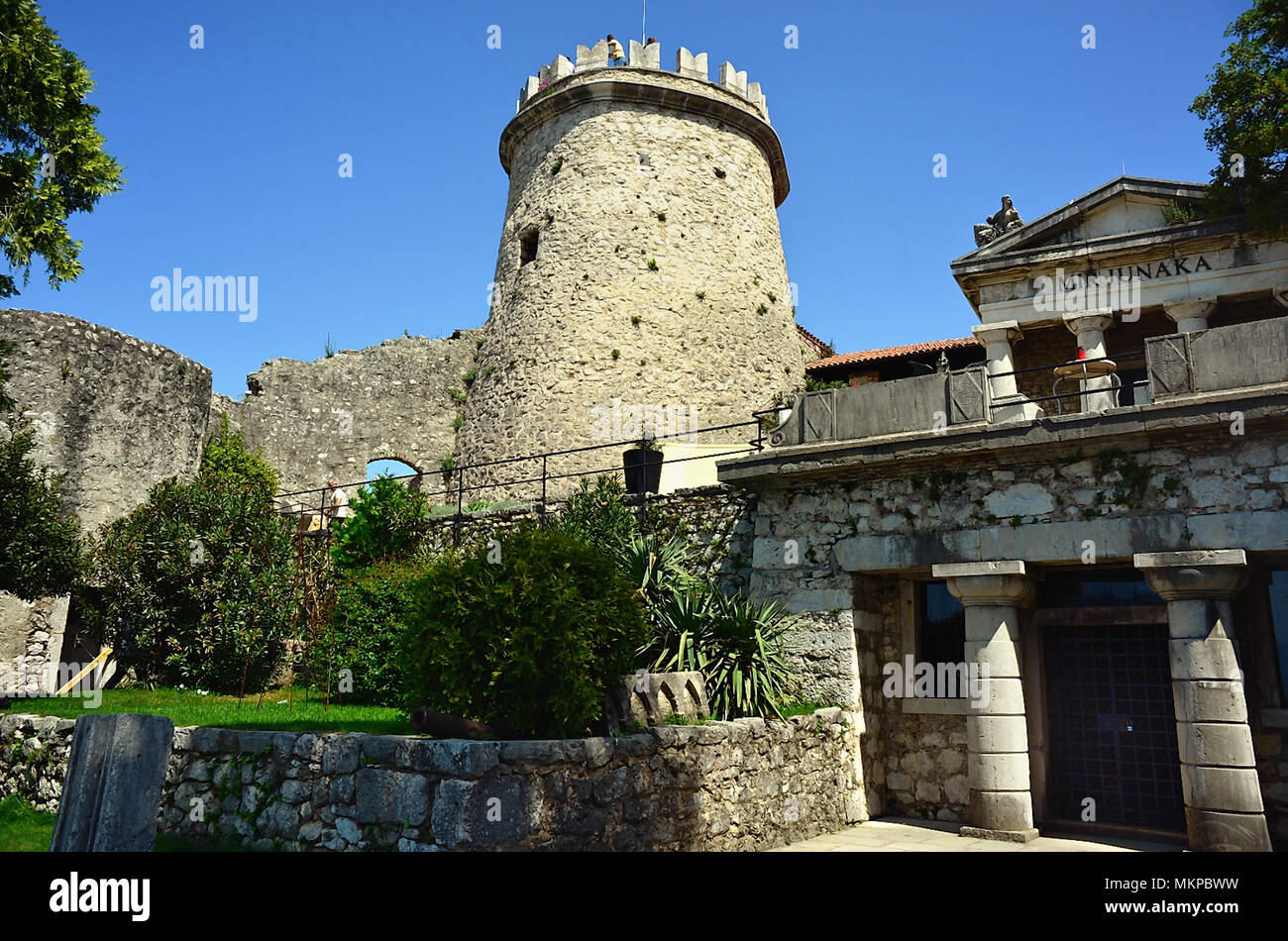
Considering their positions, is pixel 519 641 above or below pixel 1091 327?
below

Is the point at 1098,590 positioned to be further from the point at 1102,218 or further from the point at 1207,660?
the point at 1102,218

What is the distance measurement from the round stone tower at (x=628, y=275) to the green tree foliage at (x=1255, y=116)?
1020cm

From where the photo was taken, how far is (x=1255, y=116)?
42.0ft

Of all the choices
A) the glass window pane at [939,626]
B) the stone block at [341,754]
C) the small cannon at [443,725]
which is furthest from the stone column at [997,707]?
the stone block at [341,754]

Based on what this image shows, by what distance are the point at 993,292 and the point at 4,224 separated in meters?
14.4

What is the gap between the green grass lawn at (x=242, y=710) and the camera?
9359 millimetres

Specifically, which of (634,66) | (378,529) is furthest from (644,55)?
(378,529)

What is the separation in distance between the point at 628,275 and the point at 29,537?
1271 centimetres

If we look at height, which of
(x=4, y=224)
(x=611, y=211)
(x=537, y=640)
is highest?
(x=611, y=211)

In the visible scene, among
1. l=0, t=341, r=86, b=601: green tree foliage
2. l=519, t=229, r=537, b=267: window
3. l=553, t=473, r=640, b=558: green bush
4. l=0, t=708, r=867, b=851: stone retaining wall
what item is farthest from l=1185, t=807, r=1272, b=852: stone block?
l=519, t=229, r=537, b=267: window

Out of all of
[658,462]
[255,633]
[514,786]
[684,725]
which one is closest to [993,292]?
[658,462]

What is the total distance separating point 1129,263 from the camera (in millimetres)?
14539

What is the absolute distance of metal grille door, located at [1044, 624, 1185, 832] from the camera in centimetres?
1034
